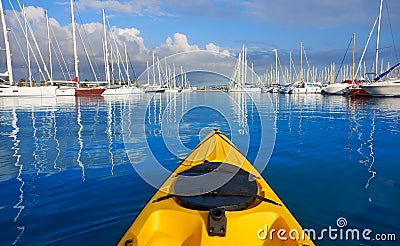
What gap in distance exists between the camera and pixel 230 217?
257cm

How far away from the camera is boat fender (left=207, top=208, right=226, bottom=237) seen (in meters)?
2.44

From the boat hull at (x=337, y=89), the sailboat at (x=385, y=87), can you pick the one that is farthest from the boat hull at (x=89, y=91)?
the boat hull at (x=337, y=89)

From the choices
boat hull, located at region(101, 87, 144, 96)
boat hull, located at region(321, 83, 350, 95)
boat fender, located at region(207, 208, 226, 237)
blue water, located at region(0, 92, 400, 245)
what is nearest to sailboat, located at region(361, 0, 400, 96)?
boat hull, located at region(321, 83, 350, 95)

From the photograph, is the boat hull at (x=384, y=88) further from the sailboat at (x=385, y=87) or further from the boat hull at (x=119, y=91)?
the boat hull at (x=119, y=91)

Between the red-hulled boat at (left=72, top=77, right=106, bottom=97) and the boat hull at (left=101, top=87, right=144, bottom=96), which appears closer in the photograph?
the red-hulled boat at (left=72, top=77, right=106, bottom=97)

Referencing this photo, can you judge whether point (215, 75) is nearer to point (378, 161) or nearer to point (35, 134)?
point (378, 161)

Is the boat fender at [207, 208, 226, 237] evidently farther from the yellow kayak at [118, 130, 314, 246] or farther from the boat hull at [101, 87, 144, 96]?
the boat hull at [101, 87, 144, 96]

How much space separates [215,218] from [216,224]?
0.05 m

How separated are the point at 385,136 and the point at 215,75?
9.71 meters

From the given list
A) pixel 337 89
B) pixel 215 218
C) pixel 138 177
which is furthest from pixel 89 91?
pixel 215 218

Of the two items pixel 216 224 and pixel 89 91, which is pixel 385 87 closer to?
pixel 216 224

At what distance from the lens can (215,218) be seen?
97.8 inches

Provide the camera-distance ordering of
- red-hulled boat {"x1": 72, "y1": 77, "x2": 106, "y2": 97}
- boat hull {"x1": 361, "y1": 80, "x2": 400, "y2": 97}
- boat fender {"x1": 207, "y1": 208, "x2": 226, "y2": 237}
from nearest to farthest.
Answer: boat fender {"x1": 207, "y1": 208, "x2": 226, "y2": 237}, boat hull {"x1": 361, "y1": 80, "x2": 400, "y2": 97}, red-hulled boat {"x1": 72, "y1": 77, "x2": 106, "y2": 97}

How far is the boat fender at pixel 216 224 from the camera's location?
2439mm
